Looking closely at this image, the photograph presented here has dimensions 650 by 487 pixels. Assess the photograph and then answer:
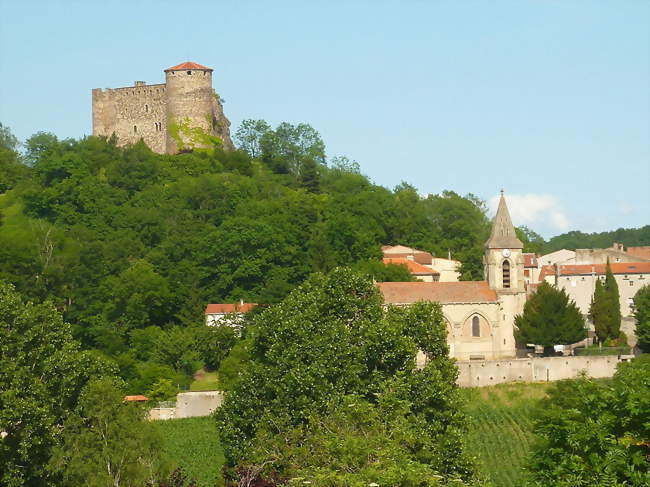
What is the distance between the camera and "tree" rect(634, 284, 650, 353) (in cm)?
6319

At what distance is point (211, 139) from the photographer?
90.4 m

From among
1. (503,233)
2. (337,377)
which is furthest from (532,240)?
(337,377)

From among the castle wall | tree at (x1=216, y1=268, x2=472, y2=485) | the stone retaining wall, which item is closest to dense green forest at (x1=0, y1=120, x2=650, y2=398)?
the castle wall

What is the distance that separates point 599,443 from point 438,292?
42348mm

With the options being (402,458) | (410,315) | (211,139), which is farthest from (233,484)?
(211,139)

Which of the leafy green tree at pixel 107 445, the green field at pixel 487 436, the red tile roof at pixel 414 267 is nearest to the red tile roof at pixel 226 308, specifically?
the red tile roof at pixel 414 267

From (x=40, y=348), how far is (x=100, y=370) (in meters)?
2.32

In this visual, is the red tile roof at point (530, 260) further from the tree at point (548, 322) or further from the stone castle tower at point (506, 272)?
A: the tree at point (548, 322)

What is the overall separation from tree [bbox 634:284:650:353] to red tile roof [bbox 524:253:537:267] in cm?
1570

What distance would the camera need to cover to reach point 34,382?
37625mm

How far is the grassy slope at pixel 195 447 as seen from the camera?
4703 cm

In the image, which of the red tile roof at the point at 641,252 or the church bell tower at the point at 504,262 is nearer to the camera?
the church bell tower at the point at 504,262

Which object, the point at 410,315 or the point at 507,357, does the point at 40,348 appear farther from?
the point at 507,357

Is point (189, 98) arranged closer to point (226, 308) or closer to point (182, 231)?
point (182, 231)
